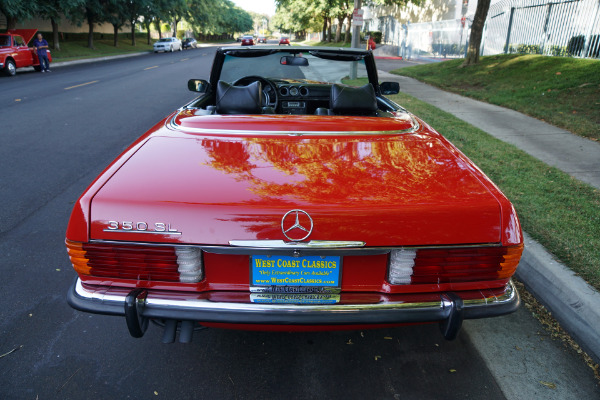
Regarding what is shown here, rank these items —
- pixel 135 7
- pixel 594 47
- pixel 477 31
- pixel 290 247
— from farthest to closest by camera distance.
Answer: pixel 135 7 → pixel 477 31 → pixel 594 47 → pixel 290 247

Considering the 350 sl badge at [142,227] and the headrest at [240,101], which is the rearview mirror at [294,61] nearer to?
the headrest at [240,101]

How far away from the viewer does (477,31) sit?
1479 centimetres

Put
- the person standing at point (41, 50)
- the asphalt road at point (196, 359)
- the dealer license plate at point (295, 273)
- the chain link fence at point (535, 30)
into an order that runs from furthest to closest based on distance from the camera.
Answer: the person standing at point (41, 50) < the chain link fence at point (535, 30) < the asphalt road at point (196, 359) < the dealer license plate at point (295, 273)

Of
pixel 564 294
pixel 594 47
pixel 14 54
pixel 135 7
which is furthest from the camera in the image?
pixel 135 7

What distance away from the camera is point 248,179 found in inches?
77.7

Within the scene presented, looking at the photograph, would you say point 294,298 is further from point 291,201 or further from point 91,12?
point 91,12

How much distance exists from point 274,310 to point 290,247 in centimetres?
30

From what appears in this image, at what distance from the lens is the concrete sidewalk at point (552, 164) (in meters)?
2.57

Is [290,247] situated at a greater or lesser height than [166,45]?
greater

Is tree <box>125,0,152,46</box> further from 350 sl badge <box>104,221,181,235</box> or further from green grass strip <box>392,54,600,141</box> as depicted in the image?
350 sl badge <box>104,221,181,235</box>

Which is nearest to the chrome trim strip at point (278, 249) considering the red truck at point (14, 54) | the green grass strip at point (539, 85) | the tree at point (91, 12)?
the green grass strip at point (539, 85)

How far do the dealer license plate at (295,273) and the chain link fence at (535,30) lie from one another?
46.7ft

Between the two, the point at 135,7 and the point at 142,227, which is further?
the point at 135,7

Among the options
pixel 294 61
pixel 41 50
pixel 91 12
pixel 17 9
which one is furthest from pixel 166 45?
pixel 294 61
